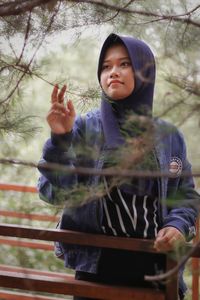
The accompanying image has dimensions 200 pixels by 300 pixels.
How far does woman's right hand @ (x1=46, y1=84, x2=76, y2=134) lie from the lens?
1450 mm

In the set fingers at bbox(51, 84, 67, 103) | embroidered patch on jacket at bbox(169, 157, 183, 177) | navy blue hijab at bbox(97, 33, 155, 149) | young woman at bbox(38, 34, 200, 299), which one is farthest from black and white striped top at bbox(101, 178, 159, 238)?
fingers at bbox(51, 84, 67, 103)

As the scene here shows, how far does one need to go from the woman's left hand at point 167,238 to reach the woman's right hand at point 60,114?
390mm

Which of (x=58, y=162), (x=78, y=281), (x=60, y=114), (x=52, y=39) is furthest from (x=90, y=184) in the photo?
(x=52, y=39)

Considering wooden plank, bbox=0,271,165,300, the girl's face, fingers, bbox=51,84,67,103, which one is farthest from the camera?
the girl's face

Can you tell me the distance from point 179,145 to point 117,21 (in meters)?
0.51

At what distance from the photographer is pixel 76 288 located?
1626 millimetres

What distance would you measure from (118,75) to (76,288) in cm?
65

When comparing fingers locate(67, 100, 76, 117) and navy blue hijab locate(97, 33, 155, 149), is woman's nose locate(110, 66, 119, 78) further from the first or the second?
fingers locate(67, 100, 76, 117)

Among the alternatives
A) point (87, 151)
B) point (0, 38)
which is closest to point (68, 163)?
point (87, 151)

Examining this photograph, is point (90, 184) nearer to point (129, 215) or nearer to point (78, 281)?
point (129, 215)

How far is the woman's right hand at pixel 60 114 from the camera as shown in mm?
1450

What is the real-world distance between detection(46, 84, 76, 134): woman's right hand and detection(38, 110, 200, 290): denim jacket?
0.03 metres

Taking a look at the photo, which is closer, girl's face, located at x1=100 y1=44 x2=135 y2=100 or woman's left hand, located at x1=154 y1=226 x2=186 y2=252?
woman's left hand, located at x1=154 y1=226 x2=186 y2=252

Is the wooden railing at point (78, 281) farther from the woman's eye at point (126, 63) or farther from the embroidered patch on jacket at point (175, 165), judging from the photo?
the woman's eye at point (126, 63)
